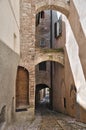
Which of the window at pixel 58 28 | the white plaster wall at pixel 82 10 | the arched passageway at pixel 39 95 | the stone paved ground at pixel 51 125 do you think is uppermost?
the window at pixel 58 28

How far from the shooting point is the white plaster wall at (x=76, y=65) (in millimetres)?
9158

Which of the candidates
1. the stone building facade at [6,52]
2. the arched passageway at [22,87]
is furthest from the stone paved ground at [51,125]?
the arched passageway at [22,87]

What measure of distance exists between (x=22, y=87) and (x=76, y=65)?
3257 mm

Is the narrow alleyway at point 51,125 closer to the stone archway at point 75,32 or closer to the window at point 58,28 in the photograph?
the stone archway at point 75,32

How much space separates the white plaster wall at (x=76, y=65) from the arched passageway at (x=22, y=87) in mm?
2678

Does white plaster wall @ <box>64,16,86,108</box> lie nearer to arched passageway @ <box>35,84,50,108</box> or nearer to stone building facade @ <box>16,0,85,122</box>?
stone building facade @ <box>16,0,85,122</box>

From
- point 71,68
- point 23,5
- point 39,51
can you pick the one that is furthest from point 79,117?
point 23,5

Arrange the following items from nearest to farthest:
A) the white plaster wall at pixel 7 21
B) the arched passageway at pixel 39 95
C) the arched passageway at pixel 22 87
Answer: the white plaster wall at pixel 7 21
the arched passageway at pixel 22 87
the arched passageway at pixel 39 95

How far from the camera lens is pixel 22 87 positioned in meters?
12.0

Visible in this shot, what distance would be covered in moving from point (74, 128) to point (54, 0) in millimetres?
7660

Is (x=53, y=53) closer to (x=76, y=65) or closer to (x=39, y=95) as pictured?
(x=76, y=65)

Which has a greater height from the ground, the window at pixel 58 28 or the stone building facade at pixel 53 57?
the window at pixel 58 28

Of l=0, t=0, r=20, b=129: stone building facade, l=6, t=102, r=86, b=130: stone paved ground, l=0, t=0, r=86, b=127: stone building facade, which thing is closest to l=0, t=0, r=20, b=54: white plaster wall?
l=0, t=0, r=20, b=129: stone building facade

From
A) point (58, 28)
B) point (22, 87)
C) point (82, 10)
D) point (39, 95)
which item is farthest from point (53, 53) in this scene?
point (39, 95)
